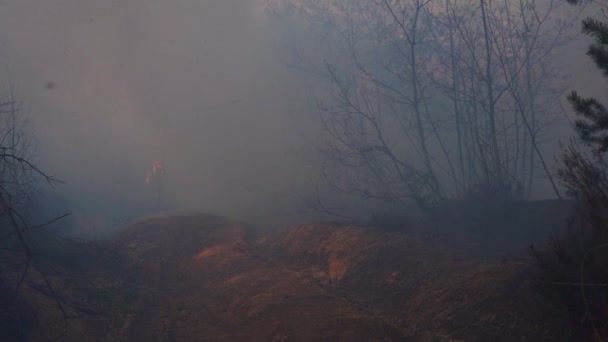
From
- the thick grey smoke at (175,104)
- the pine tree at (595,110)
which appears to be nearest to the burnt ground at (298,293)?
the pine tree at (595,110)

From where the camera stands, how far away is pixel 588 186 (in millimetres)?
3984

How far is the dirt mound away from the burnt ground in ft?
0.07

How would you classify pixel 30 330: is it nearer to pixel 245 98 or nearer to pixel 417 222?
pixel 417 222

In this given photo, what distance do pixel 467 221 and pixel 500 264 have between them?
20.4 ft

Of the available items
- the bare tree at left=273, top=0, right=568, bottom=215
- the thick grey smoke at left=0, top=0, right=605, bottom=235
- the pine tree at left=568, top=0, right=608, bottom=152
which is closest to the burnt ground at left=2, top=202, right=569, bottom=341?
the pine tree at left=568, top=0, right=608, bottom=152

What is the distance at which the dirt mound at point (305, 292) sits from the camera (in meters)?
4.92

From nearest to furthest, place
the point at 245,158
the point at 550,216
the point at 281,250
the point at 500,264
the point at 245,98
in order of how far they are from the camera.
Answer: the point at 500,264 → the point at 550,216 → the point at 281,250 → the point at 245,158 → the point at 245,98

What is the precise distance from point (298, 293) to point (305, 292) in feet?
0.45

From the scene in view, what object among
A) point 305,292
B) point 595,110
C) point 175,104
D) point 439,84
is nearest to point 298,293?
point 305,292

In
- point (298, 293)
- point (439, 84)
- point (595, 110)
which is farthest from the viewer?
point (439, 84)

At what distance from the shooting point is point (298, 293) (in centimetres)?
716

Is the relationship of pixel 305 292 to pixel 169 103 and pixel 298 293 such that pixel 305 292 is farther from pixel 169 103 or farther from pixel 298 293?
pixel 169 103

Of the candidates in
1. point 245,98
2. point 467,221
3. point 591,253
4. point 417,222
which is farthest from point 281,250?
point 245,98

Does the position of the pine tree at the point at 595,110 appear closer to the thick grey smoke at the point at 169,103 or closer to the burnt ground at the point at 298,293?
the burnt ground at the point at 298,293
